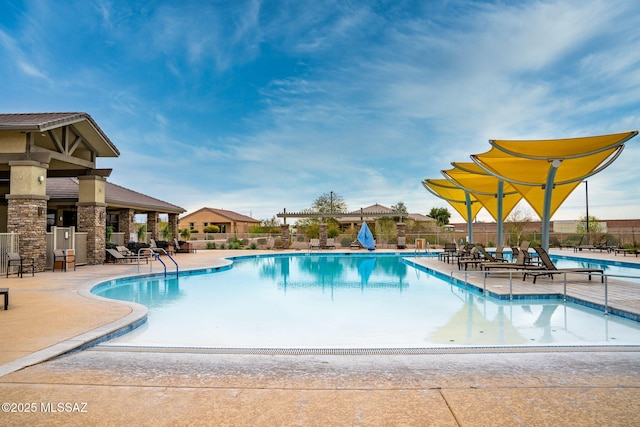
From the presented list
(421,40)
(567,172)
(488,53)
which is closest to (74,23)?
(421,40)

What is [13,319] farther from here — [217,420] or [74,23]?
[74,23]

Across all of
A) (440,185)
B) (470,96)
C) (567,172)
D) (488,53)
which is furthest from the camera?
(440,185)

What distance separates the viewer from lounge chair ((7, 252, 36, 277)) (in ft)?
40.3

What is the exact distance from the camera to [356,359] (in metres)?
4.64

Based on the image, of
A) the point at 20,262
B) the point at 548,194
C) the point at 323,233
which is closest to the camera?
the point at 20,262

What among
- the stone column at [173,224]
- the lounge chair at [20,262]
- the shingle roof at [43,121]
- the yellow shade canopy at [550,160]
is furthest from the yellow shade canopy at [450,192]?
the lounge chair at [20,262]

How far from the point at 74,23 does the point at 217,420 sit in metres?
18.8

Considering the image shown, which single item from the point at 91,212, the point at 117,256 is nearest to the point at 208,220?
the point at 117,256

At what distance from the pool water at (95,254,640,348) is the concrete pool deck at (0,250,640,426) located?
89 cm

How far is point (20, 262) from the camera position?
12.6m

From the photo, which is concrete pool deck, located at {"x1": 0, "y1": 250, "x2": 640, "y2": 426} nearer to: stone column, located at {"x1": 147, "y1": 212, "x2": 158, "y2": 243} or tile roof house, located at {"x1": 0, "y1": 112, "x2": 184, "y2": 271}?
tile roof house, located at {"x1": 0, "y1": 112, "x2": 184, "y2": 271}

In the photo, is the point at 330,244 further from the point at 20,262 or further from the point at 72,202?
the point at 20,262

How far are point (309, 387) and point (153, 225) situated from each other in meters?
23.4

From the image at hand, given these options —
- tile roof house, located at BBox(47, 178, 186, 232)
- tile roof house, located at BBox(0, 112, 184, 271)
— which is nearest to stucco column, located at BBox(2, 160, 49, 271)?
tile roof house, located at BBox(0, 112, 184, 271)
